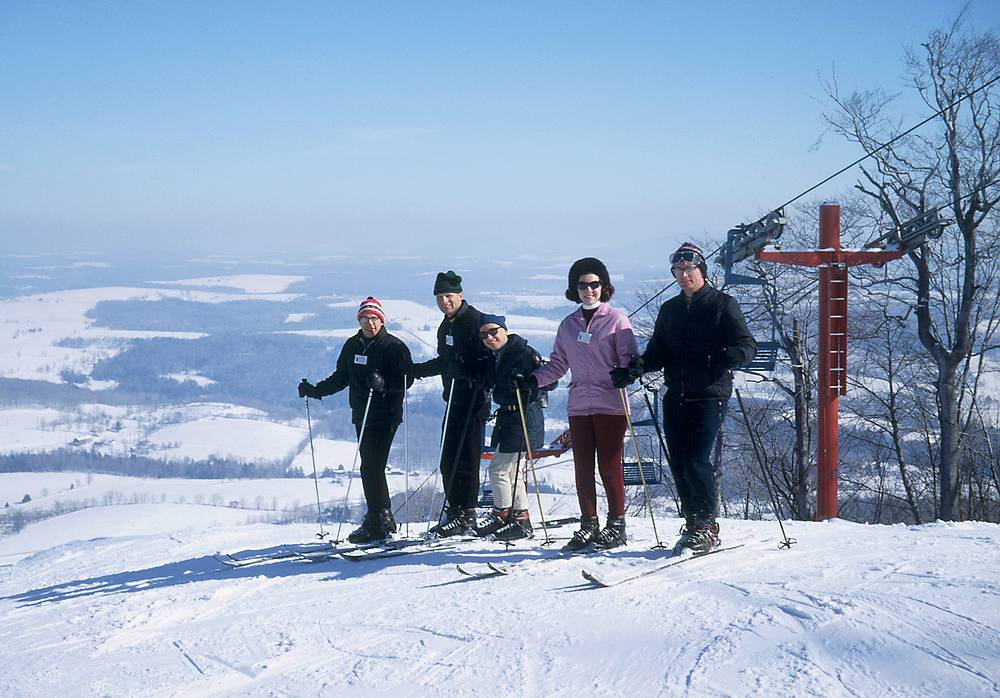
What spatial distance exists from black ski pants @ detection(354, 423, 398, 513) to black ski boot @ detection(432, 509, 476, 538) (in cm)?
57

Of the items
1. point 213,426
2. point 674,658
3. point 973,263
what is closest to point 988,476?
point 973,263

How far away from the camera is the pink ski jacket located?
5918mm

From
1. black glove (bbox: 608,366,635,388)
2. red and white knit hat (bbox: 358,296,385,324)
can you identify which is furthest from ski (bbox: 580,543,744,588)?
red and white knit hat (bbox: 358,296,385,324)

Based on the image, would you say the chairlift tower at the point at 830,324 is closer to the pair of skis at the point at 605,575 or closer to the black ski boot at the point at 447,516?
the pair of skis at the point at 605,575

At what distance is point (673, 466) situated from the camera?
587cm

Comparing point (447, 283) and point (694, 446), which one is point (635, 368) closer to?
point (694, 446)

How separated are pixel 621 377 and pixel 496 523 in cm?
202

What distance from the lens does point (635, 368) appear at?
18.5 ft

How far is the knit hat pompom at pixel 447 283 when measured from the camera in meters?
6.95

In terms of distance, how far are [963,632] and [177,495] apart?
5633 centimetres

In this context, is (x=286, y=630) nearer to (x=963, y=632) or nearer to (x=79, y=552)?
(x=963, y=632)

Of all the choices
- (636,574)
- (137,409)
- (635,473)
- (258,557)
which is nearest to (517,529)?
(636,574)

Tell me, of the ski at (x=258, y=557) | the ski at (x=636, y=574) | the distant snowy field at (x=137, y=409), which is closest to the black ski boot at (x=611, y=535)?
the ski at (x=636, y=574)

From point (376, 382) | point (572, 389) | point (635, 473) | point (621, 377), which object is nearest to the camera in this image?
point (621, 377)
